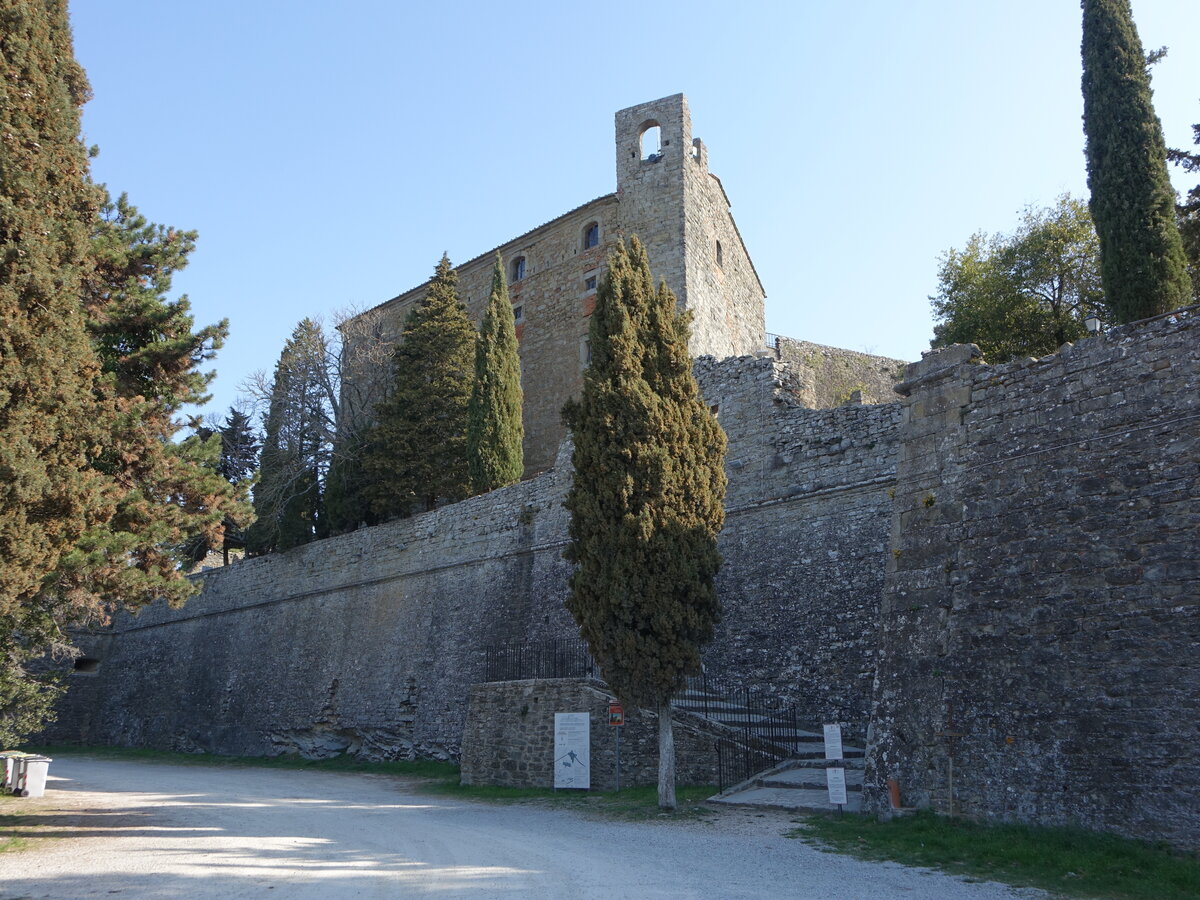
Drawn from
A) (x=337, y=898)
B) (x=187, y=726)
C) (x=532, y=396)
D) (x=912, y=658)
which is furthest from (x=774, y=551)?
(x=187, y=726)

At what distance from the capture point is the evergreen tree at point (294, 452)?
28.3 meters

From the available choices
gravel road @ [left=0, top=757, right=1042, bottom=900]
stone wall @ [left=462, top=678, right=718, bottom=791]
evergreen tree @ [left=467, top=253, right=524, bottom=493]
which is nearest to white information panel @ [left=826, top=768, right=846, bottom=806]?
gravel road @ [left=0, top=757, right=1042, bottom=900]

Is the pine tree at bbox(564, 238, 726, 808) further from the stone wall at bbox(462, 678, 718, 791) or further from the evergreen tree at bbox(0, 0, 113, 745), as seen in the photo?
the evergreen tree at bbox(0, 0, 113, 745)

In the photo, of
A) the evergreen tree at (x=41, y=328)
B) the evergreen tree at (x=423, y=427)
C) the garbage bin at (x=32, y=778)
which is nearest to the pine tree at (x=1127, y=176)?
the evergreen tree at (x=41, y=328)

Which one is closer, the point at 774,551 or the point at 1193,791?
the point at 1193,791

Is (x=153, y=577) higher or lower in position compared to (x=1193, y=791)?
higher

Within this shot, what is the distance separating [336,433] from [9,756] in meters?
15.0

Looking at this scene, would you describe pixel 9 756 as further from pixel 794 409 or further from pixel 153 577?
pixel 794 409

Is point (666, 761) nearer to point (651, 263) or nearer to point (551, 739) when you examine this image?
point (551, 739)

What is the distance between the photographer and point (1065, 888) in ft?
23.6

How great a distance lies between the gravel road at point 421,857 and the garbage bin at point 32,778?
177 centimetres

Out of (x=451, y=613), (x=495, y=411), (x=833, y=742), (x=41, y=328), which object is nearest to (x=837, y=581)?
(x=833, y=742)

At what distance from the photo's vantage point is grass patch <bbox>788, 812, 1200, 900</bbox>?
23.3 ft

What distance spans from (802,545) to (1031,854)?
8055mm
